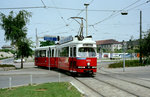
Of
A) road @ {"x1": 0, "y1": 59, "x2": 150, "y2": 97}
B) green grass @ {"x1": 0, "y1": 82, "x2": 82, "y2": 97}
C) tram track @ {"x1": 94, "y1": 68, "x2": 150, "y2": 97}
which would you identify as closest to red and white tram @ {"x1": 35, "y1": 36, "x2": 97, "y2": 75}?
road @ {"x1": 0, "y1": 59, "x2": 150, "y2": 97}

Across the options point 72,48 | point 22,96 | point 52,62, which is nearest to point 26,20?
point 52,62

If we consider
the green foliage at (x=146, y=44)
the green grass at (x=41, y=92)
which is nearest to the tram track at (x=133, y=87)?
the green grass at (x=41, y=92)

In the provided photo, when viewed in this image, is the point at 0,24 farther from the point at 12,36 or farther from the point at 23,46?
the point at 23,46

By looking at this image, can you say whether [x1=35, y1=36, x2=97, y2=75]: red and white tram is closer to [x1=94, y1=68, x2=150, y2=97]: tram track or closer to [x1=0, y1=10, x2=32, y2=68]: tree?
[x1=94, y1=68, x2=150, y2=97]: tram track

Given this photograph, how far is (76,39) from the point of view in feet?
67.4

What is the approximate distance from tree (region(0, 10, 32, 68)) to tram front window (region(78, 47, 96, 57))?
1680 cm

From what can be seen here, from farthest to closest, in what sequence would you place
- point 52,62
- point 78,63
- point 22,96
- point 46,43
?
point 46,43 → point 52,62 → point 78,63 → point 22,96

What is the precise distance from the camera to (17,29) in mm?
33812

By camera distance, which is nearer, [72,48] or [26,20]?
[72,48]

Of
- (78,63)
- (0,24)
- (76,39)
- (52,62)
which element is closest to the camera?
(78,63)

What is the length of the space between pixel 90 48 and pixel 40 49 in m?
15.5

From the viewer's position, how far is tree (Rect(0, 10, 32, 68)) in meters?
33.7

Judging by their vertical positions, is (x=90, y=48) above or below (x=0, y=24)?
below

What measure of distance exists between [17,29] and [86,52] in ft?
56.1
